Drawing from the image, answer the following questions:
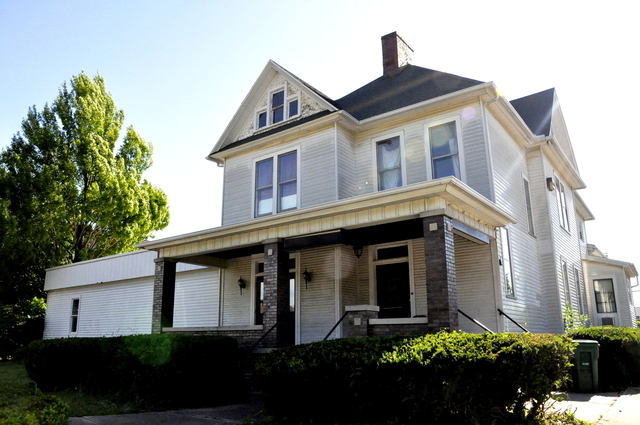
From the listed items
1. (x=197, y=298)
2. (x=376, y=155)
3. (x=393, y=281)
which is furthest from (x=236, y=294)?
(x=376, y=155)

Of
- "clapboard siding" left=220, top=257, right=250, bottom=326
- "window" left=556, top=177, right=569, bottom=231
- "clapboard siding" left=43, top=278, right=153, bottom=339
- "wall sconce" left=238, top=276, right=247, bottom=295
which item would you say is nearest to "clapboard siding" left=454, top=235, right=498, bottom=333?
"clapboard siding" left=220, top=257, right=250, bottom=326

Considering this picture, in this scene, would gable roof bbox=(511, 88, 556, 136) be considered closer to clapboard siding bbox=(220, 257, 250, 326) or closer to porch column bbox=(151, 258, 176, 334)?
clapboard siding bbox=(220, 257, 250, 326)

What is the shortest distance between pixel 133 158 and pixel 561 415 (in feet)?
83.7

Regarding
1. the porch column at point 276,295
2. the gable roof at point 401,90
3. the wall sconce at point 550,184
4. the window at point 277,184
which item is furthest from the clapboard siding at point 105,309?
the wall sconce at point 550,184

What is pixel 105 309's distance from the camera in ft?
66.5

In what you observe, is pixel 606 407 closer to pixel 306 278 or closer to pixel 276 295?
pixel 276 295

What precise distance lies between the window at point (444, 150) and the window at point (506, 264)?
1833 mm

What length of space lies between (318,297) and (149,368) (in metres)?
4.98

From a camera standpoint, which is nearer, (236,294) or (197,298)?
(236,294)

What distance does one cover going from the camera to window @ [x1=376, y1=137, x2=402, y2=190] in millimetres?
13397

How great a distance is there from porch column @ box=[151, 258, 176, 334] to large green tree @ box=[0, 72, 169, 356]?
1248 cm

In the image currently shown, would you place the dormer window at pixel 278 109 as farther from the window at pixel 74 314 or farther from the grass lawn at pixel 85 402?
the window at pixel 74 314

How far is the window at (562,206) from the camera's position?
17.2 m

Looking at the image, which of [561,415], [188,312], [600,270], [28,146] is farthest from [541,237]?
[28,146]
